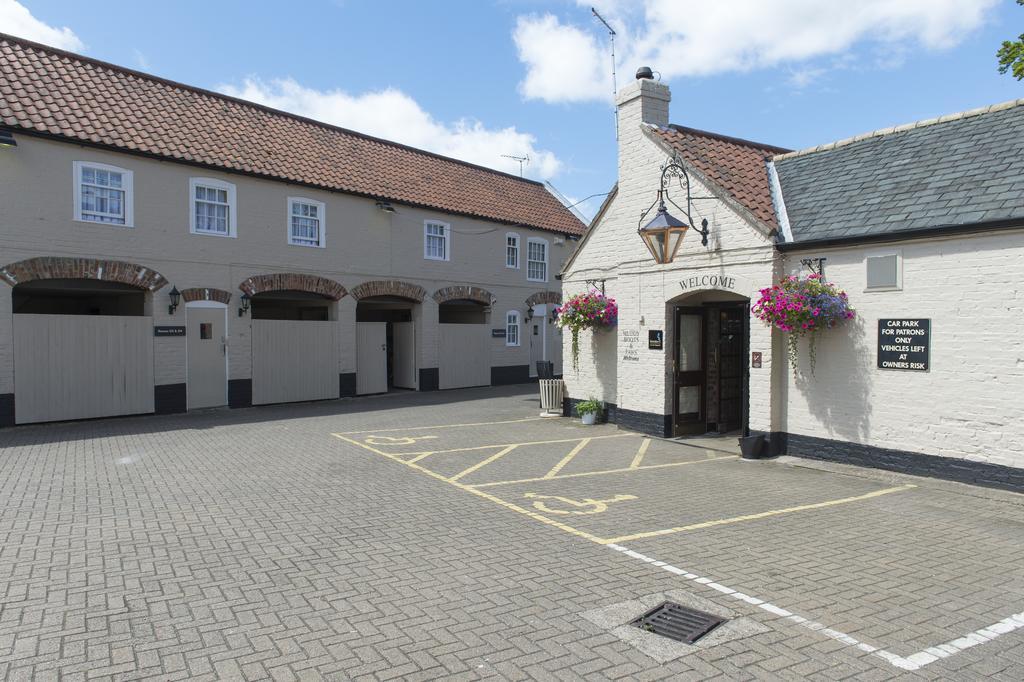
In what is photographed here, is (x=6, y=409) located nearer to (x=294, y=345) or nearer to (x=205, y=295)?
(x=205, y=295)

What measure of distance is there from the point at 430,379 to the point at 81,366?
1020 cm

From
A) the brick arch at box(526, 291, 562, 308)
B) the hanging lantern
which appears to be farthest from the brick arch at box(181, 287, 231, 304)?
the brick arch at box(526, 291, 562, 308)

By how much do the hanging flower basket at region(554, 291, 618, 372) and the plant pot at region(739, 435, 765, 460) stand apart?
4404mm

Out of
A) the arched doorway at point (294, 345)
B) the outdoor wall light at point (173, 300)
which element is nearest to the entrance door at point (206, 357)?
the outdoor wall light at point (173, 300)

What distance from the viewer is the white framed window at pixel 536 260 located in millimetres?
25594

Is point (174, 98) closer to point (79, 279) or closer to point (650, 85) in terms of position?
point (79, 279)

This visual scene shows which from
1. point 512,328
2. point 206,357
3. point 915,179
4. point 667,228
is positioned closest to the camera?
point 915,179

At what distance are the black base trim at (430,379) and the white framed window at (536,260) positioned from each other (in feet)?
18.9

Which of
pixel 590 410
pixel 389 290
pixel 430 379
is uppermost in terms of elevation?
pixel 389 290

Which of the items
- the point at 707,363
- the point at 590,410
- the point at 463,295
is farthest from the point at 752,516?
the point at 463,295

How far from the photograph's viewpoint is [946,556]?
6035 millimetres

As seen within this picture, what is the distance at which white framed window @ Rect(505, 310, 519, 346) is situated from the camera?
24.8 meters

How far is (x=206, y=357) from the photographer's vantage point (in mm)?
16641

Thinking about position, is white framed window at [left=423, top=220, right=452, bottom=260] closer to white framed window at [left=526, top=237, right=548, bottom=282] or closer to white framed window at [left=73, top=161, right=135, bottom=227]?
white framed window at [left=526, top=237, right=548, bottom=282]
